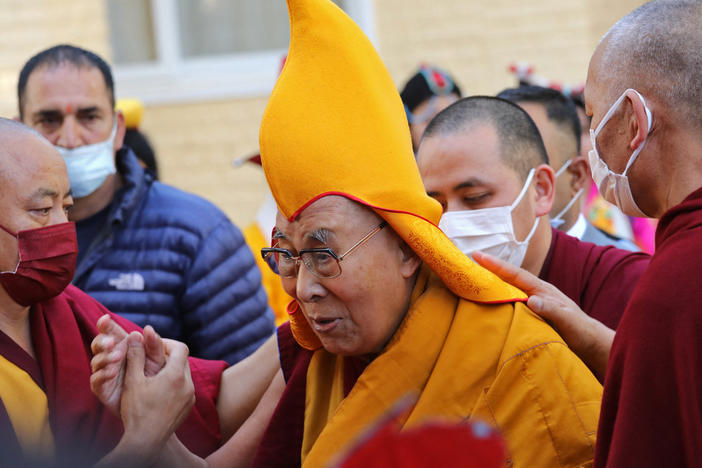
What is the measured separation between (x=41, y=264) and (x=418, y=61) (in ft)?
16.8

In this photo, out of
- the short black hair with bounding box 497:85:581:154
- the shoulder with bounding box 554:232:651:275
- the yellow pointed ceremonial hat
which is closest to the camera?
the yellow pointed ceremonial hat

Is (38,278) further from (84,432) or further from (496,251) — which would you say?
(496,251)

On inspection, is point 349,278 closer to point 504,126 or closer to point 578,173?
point 504,126

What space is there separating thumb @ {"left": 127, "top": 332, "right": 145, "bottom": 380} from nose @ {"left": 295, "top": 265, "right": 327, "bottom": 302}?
1.66ft

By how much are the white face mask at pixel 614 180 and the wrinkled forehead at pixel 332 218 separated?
564 millimetres

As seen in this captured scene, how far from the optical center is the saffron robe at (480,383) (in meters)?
2.06

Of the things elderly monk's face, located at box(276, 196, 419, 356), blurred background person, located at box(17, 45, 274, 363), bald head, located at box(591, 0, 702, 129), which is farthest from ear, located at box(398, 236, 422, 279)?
blurred background person, located at box(17, 45, 274, 363)

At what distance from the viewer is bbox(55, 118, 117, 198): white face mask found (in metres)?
3.52

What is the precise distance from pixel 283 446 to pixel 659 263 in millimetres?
1241

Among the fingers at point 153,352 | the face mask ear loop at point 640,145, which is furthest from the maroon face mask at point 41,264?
the face mask ear loop at point 640,145

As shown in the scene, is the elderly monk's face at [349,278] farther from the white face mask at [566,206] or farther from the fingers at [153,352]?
the white face mask at [566,206]

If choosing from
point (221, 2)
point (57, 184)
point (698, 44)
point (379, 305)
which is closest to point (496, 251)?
point (379, 305)

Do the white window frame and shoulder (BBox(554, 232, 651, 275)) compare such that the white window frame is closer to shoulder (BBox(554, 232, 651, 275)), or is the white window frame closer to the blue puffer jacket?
the blue puffer jacket

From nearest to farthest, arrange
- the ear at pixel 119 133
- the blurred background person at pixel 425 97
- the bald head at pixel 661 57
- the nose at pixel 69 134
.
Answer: the bald head at pixel 661 57 → the nose at pixel 69 134 → the ear at pixel 119 133 → the blurred background person at pixel 425 97
